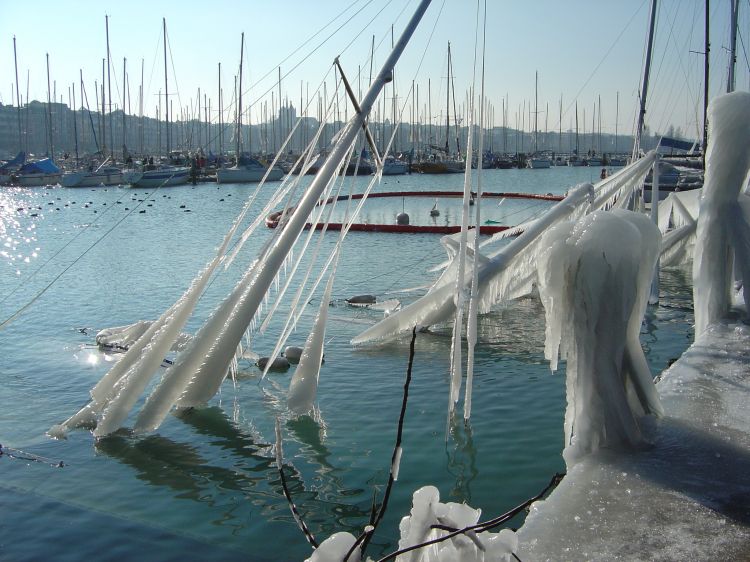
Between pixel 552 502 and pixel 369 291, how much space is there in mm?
12090

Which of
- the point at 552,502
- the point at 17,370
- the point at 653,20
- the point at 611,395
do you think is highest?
the point at 653,20

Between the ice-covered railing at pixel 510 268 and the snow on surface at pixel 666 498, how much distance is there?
294 centimetres

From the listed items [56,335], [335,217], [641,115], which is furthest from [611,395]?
[335,217]

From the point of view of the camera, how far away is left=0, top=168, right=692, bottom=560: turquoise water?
19.4 ft

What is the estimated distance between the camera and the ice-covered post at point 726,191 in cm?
791

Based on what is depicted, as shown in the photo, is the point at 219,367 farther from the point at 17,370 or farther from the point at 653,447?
the point at 17,370

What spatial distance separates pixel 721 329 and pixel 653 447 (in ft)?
11.8

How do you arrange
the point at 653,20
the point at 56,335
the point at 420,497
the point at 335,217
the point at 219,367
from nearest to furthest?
the point at 420,497, the point at 219,367, the point at 56,335, the point at 653,20, the point at 335,217

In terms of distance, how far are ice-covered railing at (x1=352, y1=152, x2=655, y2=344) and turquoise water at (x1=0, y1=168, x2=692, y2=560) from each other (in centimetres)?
58

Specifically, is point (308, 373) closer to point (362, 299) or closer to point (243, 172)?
point (362, 299)

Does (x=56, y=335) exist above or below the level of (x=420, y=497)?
below

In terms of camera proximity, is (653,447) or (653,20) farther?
(653,20)

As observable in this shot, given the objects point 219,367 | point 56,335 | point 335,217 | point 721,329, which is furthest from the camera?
point 335,217

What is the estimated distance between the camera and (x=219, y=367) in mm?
6883
